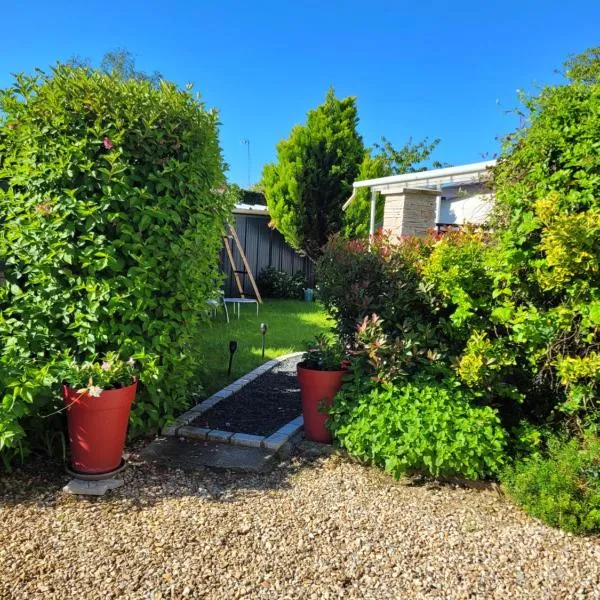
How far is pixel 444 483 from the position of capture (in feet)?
10.3

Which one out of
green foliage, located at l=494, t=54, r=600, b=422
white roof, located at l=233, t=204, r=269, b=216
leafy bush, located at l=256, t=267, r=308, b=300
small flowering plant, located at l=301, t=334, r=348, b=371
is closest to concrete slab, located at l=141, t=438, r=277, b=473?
small flowering plant, located at l=301, t=334, r=348, b=371

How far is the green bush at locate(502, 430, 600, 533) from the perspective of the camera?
2.55 m

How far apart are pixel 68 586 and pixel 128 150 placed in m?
2.60

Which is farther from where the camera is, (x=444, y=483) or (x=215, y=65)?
(x=215, y=65)

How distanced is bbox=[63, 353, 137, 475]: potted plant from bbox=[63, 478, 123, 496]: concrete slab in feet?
0.23

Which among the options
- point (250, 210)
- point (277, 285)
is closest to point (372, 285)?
point (277, 285)

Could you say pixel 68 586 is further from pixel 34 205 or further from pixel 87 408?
pixel 34 205

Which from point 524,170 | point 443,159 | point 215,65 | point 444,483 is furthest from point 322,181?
point 443,159

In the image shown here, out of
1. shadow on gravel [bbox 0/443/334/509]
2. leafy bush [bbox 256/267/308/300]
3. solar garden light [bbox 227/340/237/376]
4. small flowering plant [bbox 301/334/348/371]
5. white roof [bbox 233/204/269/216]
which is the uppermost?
white roof [bbox 233/204/269/216]

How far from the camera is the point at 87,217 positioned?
3217 mm

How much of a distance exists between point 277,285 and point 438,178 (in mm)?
6092

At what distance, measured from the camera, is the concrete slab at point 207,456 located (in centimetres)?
334

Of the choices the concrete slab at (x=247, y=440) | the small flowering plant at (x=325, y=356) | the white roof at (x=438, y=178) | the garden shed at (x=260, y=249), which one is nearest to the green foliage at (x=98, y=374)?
the concrete slab at (x=247, y=440)

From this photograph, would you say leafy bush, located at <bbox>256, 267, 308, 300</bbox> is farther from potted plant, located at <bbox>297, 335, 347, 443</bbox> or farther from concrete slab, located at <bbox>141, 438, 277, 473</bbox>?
concrete slab, located at <bbox>141, 438, 277, 473</bbox>
